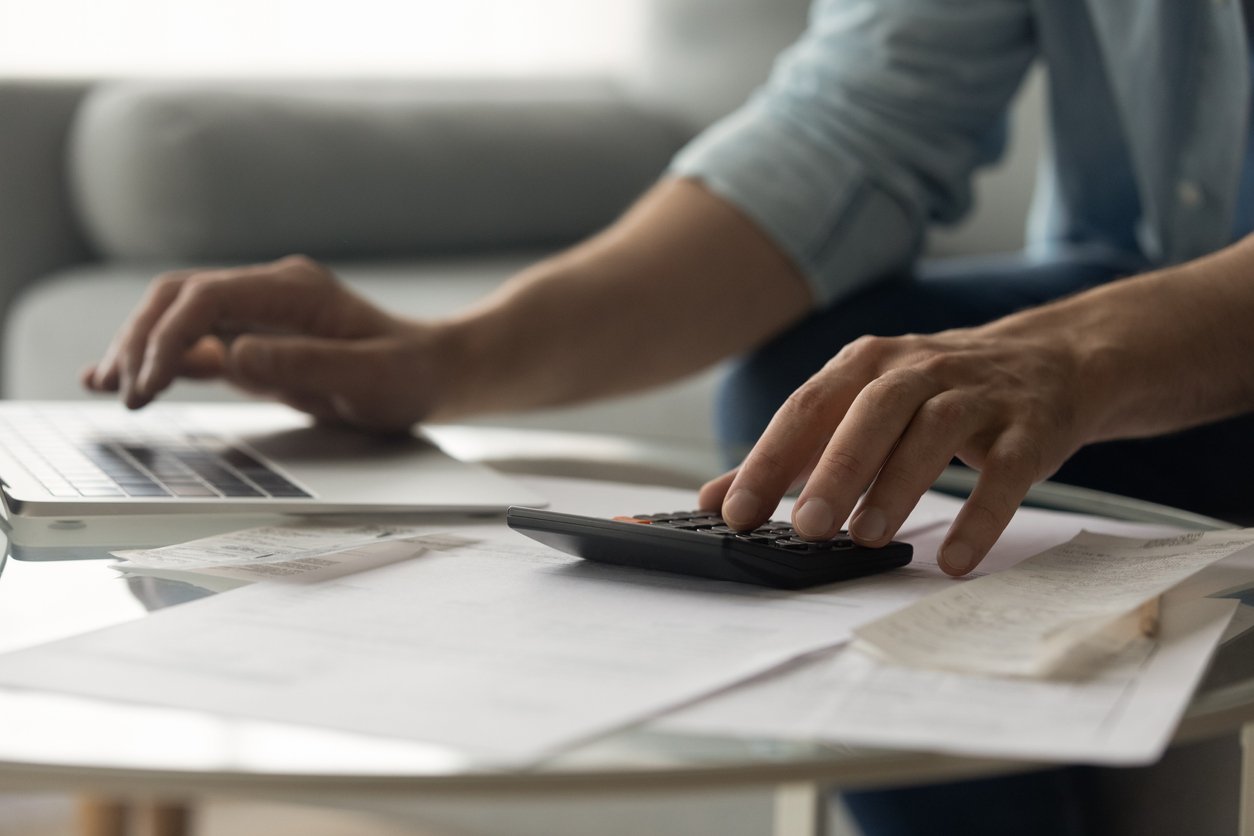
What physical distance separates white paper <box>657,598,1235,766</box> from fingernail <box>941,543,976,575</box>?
8 centimetres

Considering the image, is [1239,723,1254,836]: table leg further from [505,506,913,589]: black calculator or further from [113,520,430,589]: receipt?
[113,520,430,589]: receipt

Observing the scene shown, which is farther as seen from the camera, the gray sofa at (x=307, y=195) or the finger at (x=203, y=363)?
the gray sofa at (x=307, y=195)

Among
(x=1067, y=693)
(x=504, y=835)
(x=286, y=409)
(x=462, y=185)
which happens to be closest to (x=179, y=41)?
(x=462, y=185)

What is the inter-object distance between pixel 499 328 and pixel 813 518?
1.42ft

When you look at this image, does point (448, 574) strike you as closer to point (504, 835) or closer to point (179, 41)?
point (504, 835)

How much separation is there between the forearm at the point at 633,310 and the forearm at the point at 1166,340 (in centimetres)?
35

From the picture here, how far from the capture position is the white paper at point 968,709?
0.33 m

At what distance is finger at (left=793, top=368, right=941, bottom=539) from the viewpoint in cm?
48

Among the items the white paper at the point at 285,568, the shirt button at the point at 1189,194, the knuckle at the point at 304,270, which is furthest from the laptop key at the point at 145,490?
the shirt button at the point at 1189,194

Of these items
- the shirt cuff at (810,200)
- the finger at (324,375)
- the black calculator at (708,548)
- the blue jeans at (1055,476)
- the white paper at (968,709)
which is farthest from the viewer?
the shirt cuff at (810,200)

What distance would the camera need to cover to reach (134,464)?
26.2 inches

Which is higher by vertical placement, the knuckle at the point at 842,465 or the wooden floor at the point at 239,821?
the knuckle at the point at 842,465

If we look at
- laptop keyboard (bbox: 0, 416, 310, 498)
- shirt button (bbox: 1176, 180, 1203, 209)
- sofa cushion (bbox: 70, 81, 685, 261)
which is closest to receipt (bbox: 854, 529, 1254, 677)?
laptop keyboard (bbox: 0, 416, 310, 498)

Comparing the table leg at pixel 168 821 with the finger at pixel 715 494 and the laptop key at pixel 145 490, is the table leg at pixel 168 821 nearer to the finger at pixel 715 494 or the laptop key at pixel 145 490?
the laptop key at pixel 145 490
